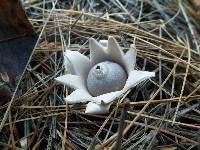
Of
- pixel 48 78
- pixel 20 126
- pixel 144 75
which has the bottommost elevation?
pixel 20 126

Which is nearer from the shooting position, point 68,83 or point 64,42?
point 68,83

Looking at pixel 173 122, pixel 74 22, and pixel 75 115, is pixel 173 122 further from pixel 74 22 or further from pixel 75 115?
pixel 74 22

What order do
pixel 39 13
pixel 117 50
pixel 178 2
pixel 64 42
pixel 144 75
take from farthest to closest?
pixel 178 2
pixel 39 13
pixel 64 42
pixel 117 50
pixel 144 75

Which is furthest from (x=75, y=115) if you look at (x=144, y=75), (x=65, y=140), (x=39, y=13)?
(x=39, y=13)

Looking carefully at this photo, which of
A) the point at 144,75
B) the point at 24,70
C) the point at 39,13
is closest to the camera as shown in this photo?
the point at 144,75
